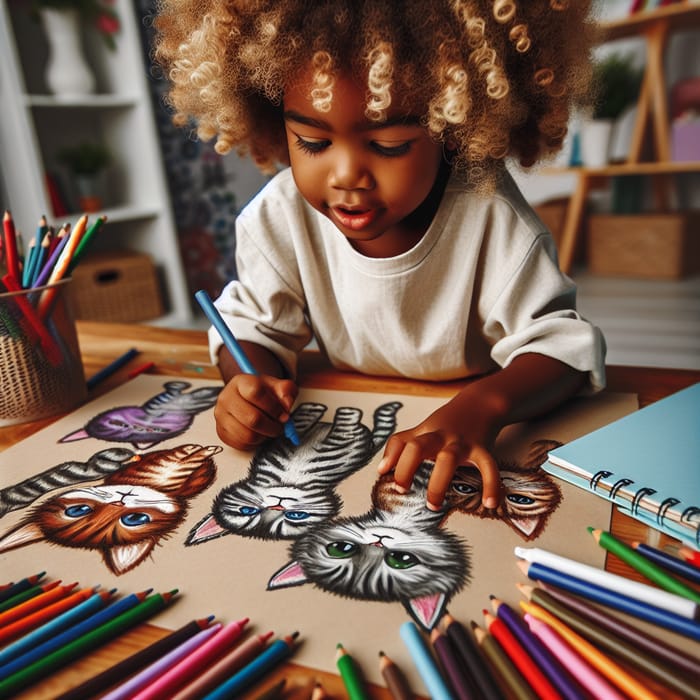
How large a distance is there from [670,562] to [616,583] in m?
0.04

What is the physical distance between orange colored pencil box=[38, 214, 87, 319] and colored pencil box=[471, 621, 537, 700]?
1.41 feet

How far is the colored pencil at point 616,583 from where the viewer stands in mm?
275

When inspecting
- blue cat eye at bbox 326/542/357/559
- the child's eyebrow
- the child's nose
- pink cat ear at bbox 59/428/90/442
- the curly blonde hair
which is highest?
the curly blonde hair

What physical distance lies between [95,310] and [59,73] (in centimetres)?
65

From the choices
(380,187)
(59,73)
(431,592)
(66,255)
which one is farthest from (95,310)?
(431,592)

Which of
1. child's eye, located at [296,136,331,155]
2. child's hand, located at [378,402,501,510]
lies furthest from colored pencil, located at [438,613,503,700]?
child's eye, located at [296,136,331,155]

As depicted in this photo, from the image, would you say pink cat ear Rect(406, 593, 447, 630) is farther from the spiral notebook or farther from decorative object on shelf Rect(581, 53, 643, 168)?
decorative object on shelf Rect(581, 53, 643, 168)

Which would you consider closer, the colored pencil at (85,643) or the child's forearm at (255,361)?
the colored pencil at (85,643)

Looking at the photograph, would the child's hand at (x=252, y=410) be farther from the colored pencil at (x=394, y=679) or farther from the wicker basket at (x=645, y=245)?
the wicker basket at (x=645, y=245)

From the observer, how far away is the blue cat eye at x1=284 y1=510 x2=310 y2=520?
1.26ft

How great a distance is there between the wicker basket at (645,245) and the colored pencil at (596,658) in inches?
85.9

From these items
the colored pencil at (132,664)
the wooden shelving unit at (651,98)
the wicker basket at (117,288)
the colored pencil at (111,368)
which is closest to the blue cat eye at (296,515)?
the colored pencil at (132,664)

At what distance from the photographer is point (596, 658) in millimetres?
250

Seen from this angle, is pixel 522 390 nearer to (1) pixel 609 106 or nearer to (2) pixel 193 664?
(2) pixel 193 664
